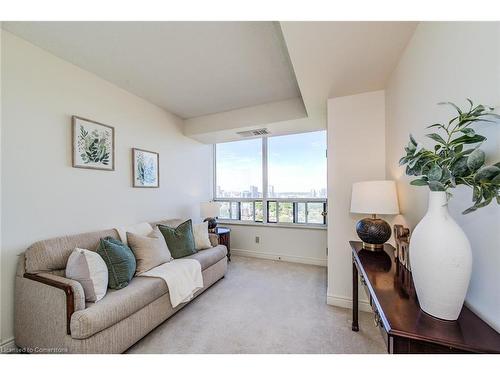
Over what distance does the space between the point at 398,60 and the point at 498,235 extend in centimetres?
153

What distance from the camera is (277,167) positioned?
392 cm

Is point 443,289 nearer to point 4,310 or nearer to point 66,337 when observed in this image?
point 66,337

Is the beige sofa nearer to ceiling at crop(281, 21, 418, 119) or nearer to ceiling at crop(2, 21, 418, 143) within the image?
ceiling at crop(2, 21, 418, 143)

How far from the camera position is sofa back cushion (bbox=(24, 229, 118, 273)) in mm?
1608

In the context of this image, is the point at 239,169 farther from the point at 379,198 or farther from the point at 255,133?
the point at 379,198

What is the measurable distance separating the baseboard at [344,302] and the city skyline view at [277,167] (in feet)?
5.79

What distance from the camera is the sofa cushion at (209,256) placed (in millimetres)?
2443

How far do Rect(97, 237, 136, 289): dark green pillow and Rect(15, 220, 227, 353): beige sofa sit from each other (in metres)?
0.08

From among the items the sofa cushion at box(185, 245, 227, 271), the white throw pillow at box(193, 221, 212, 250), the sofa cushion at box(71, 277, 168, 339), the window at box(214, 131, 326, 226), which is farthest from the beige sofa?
the window at box(214, 131, 326, 226)

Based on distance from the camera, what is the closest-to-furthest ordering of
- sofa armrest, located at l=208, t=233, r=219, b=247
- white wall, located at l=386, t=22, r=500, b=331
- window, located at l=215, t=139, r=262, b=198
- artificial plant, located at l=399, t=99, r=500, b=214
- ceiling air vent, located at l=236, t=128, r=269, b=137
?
1. artificial plant, located at l=399, t=99, r=500, b=214
2. white wall, located at l=386, t=22, r=500, b=331
3. sofa armrest, located at l=208, t=233, r=219, b=247
4. ceiling air vent, located at l=236, t=128, r=269, b=137
5. window, located at l=215, t=139, r=262, b=198

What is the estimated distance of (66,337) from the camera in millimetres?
1338

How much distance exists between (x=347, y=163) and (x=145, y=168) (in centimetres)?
258

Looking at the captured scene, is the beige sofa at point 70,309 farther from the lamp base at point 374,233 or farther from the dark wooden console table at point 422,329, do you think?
the lamp base at point 374,233
